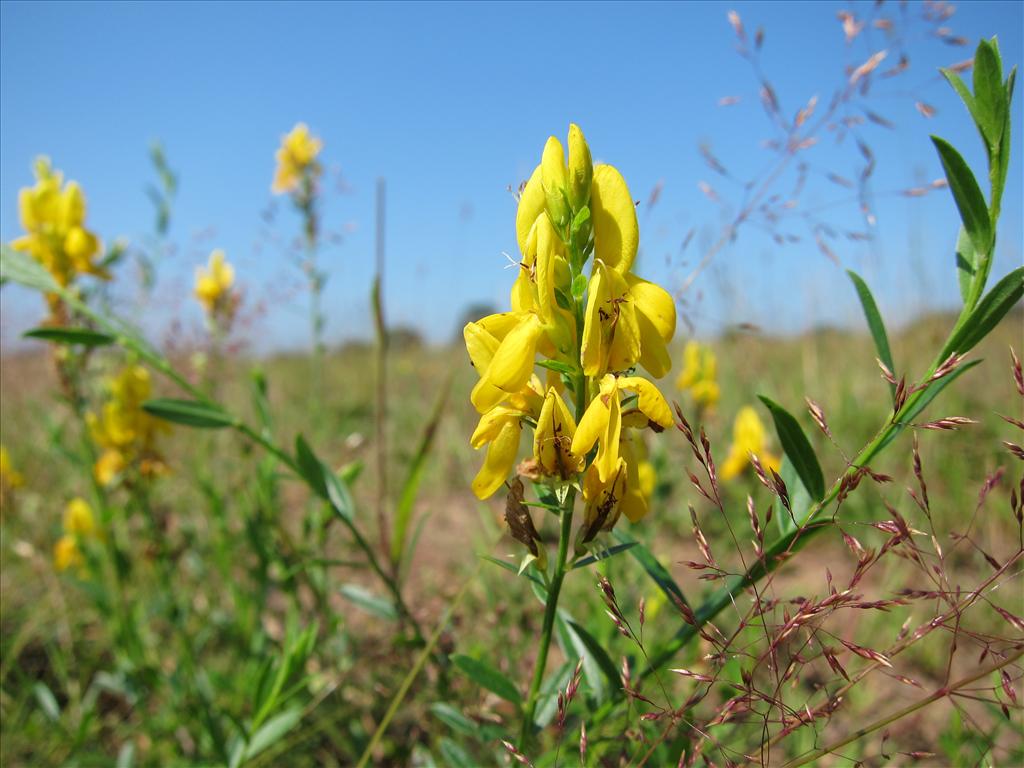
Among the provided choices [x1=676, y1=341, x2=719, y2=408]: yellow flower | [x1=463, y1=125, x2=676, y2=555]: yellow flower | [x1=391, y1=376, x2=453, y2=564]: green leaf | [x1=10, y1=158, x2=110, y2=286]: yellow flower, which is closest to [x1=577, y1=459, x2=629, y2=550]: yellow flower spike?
[x1=463, y1=125, x2=676, y2=555]: yellow flower

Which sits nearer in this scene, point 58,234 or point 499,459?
point 499,459

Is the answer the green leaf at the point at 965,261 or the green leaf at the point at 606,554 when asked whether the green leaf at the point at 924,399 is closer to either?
the green leaf at the point at 965,261

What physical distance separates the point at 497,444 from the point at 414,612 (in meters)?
1.26

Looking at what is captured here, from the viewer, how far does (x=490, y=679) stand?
1.00 meters

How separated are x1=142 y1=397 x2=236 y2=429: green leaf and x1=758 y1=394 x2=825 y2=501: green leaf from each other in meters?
0.91

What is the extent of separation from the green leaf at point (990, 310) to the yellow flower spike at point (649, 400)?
0.41m

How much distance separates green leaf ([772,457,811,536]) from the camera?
3.23 ft

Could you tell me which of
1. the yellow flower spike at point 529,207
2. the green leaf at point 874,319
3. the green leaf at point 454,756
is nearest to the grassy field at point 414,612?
the green leaf at point 454,756

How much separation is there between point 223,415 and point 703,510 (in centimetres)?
299

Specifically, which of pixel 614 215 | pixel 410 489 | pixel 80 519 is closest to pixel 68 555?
pixel 80 519

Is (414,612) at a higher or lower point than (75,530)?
lower

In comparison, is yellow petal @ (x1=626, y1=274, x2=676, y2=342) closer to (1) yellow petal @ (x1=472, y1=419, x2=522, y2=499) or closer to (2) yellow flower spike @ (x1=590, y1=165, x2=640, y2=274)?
(2) yellow flower spike @ (x1=590, y1=165, x2=640, y2=274)

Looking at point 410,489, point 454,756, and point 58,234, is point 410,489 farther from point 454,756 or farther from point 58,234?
point 58,234

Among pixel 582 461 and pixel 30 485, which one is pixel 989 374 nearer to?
pixel 582 461
